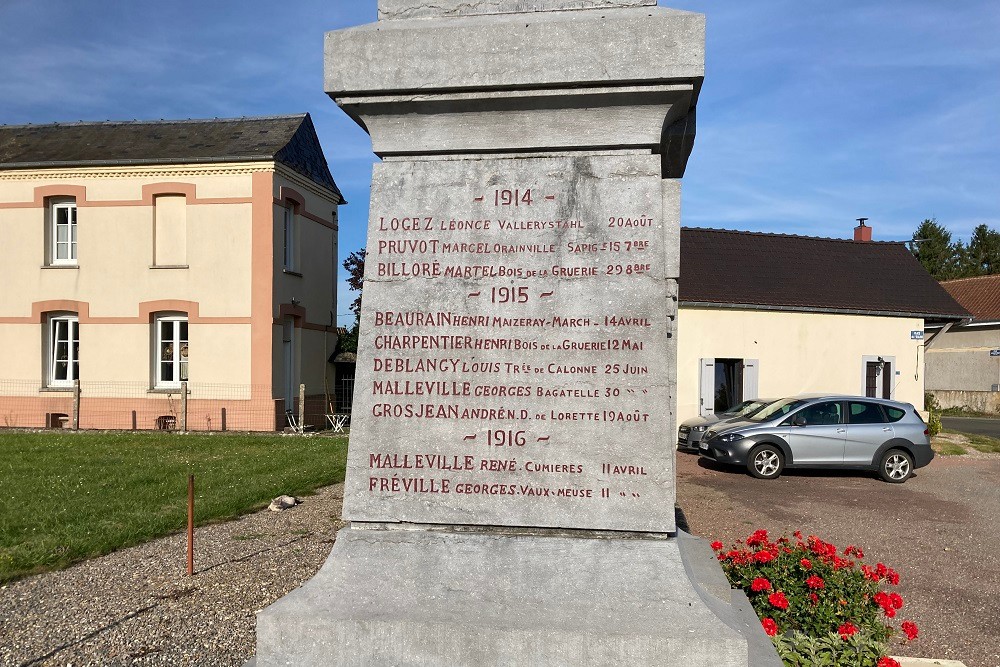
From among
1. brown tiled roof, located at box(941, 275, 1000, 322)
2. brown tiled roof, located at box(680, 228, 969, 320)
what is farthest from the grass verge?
brown tiled roof, located at box(941, 275, 1000, 322)

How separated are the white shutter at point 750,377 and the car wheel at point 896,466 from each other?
5145mm

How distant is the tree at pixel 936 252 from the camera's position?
189 feet

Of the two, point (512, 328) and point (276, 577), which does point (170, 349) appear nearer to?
point (276, 577)

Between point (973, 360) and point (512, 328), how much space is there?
118ft

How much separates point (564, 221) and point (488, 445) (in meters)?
0.85

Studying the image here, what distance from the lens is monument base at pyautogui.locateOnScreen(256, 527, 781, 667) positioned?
246cm

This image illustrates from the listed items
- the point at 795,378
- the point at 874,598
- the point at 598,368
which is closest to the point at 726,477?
the point at 795,378

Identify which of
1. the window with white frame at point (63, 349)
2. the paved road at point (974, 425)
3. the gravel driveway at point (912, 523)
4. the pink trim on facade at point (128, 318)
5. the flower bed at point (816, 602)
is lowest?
the paved road at point (974, 425)

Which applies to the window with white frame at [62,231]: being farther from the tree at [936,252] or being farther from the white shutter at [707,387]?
the tree at [936,252]

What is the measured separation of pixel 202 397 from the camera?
17969mm

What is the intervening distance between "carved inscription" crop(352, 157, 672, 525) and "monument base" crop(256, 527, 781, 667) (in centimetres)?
14

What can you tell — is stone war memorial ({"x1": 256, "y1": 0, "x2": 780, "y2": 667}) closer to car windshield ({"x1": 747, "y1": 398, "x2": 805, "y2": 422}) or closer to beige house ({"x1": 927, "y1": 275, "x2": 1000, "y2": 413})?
car windshield ({"x1": 747, "y1": 398, "x2": 805, "y2": 422})

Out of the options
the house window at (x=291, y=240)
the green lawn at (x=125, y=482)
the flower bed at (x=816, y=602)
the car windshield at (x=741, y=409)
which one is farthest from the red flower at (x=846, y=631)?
the house window at (x=291, y=240)

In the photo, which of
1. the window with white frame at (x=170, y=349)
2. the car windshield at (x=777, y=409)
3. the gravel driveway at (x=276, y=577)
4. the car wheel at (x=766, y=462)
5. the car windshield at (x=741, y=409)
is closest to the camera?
the gravel driveway at (x=276, y=577)
